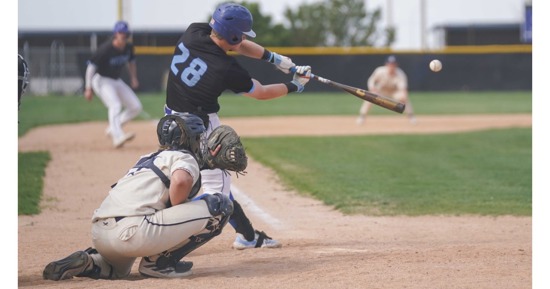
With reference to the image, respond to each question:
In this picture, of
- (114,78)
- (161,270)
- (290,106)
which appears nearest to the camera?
(161,270)

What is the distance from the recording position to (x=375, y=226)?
9469 mm

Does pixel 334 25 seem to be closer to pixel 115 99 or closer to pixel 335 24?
pixel 335 24

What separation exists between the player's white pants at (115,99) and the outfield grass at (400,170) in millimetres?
1264

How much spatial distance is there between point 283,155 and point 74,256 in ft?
29.9

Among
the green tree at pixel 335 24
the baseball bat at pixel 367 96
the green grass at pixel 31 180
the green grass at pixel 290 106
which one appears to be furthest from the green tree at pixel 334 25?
the baseball bat at pixel 367 96

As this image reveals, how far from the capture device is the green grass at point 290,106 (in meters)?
25.0

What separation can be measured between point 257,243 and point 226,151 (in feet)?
6.06

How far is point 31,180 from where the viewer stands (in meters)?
12.6

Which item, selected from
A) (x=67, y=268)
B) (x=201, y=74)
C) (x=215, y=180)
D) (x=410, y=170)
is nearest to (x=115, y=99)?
(x=410, y=170)

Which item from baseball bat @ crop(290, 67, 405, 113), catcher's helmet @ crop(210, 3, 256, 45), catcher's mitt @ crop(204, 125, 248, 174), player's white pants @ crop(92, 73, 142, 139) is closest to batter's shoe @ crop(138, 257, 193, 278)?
catcher's mitt @ crop(204, 125, 248, 174)

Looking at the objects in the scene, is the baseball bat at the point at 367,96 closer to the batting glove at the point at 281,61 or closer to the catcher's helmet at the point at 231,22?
the batting glove at the point at 281,61

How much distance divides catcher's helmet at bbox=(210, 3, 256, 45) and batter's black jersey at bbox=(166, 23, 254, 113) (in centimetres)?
15

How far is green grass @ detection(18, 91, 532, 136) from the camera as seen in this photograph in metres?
25.0

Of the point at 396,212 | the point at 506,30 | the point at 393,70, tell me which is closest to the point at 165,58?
the point at 393,70
